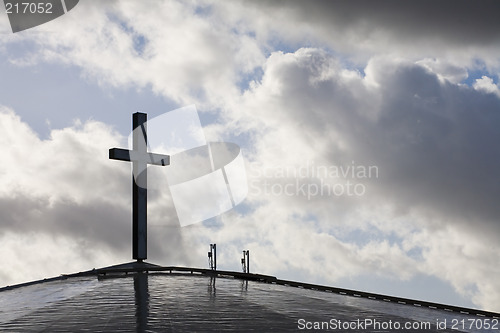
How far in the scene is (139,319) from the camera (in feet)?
38.4

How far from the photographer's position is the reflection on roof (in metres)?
11.4

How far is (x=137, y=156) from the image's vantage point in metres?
26.9

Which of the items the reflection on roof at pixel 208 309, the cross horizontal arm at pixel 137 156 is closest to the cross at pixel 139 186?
the cross horizontal arm at pixel 137 156

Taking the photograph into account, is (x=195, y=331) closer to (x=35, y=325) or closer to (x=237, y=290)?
(x=35, y=325)

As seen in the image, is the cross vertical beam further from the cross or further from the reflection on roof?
the reflection on roof

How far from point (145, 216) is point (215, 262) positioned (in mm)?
7848

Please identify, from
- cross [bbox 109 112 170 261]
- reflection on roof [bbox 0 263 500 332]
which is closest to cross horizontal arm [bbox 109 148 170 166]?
cross [bbox 109 112 170 261]

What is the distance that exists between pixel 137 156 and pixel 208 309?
589 inches

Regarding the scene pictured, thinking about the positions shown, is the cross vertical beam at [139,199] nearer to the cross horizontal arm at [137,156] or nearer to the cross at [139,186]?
the cross at [139,186]

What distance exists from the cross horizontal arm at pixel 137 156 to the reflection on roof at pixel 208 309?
711 centimetres

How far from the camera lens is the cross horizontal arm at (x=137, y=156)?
86.0 feet

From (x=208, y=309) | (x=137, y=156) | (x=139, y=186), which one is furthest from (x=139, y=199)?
(x=208, y=309)

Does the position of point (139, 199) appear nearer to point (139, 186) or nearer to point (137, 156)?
point (139, 186)

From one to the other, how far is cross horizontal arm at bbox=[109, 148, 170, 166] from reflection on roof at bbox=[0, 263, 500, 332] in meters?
7.11
